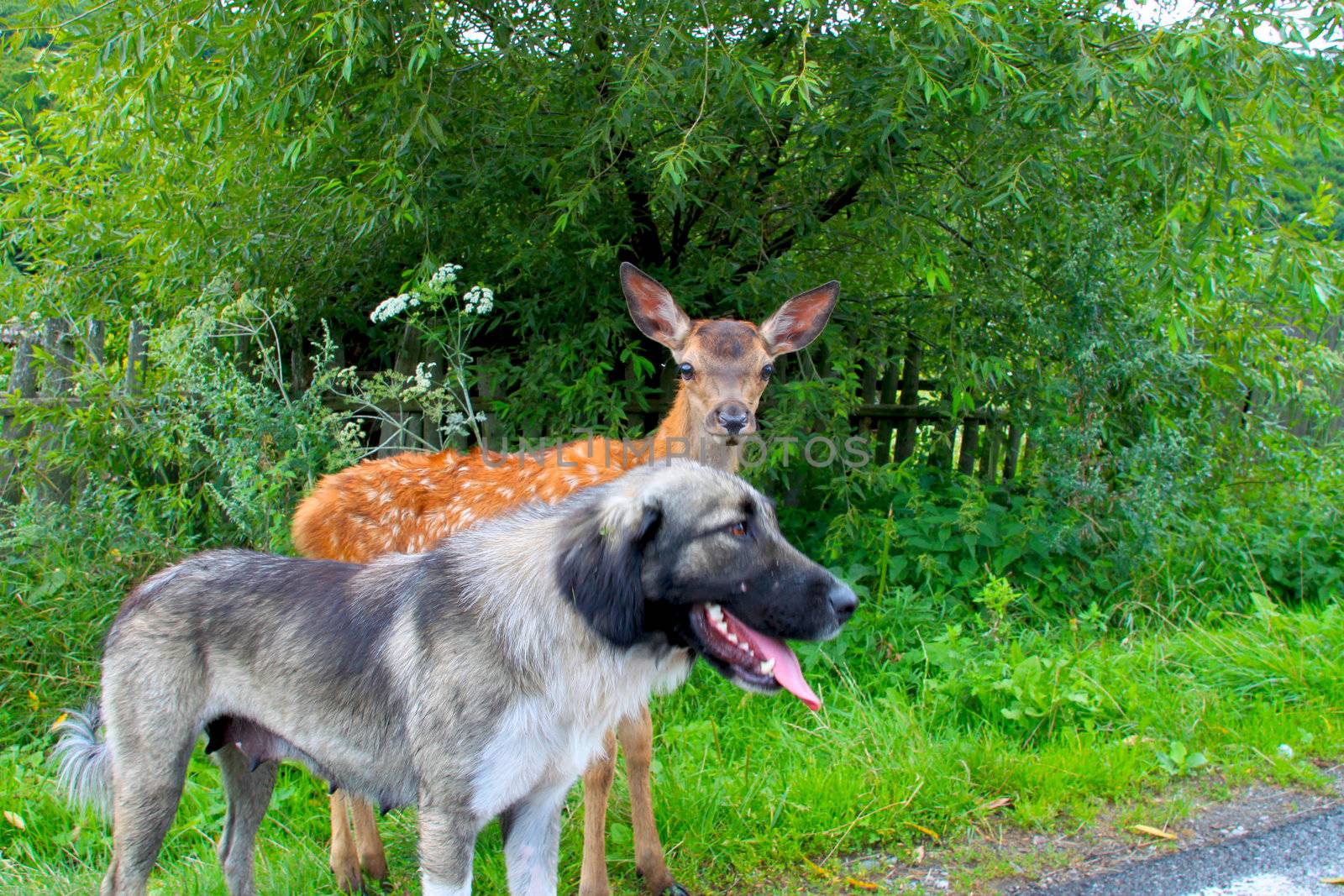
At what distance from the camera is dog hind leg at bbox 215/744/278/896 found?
3.65 meters

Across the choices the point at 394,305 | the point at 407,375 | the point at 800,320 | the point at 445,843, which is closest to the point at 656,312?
the point at 800,320

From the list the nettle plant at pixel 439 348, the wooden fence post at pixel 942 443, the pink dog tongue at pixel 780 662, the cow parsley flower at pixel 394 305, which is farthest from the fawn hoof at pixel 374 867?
the wooden fence post at pixel 942 443

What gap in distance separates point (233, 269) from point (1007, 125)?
14.9ft

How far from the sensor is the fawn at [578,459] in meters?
→ 4.89

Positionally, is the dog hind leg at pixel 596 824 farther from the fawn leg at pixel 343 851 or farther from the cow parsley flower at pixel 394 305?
the cow parsley flower at pixel 394 305

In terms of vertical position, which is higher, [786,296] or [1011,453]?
[786,296]

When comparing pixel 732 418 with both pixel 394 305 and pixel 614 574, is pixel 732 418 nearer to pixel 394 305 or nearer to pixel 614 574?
pixel 394 305

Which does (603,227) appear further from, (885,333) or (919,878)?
(919,878)

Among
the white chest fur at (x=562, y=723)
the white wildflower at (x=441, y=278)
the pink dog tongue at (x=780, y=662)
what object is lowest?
the white chest fur at (x=562, y=723)

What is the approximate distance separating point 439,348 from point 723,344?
2309 millimetres

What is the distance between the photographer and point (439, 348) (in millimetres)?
6824

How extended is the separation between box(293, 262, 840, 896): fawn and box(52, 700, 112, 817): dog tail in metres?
1.37

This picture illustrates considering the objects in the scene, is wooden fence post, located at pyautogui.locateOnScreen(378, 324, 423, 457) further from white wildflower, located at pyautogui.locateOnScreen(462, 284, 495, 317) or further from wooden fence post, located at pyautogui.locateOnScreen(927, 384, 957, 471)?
wooden fence post, located at pyautogui.locateOnScreen(927, 384, 957, 471)

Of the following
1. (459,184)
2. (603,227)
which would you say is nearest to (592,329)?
(603,227)
